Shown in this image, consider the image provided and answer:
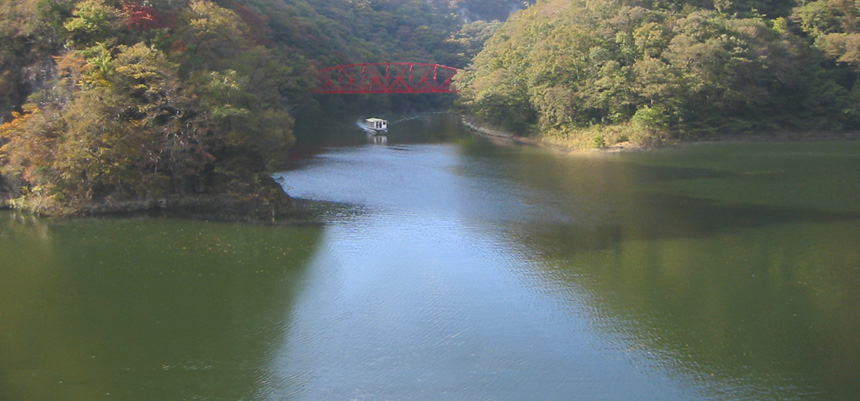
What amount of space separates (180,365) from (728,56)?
33847 mm

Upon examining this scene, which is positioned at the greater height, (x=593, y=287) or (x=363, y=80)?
(x=363, y=80)

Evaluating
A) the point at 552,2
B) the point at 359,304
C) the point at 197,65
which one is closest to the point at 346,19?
the point at 552,2

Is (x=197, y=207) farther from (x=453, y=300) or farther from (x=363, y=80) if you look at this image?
(x=363, y=80)

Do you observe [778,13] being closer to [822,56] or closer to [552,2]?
[822,56]

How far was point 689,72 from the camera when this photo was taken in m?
35.6

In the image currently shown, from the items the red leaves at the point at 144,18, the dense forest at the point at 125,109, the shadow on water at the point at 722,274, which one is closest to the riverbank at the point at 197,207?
the dense forest at the point at 125,109

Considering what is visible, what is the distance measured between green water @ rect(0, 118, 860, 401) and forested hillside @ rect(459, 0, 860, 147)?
1346 centimetres

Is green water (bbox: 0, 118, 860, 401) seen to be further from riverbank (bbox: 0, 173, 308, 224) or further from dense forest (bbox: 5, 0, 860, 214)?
dense forest (bbox: 5, 0, 860, 214)

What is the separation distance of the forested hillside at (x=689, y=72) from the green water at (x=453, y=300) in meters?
13.5

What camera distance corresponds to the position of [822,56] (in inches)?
1512

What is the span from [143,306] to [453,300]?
6057mm

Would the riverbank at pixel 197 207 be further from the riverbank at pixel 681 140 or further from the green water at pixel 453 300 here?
the riverbank at pixel 681 140

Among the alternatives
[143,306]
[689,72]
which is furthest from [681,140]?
[143,306]

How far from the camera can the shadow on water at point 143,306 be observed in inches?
Result: 396
